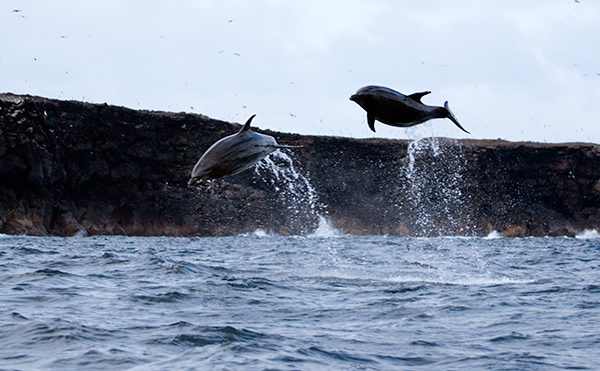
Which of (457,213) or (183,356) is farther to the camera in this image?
(457,213)

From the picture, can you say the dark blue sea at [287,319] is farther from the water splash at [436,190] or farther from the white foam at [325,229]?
the water splash at [436,190]

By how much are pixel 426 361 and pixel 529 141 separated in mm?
63765

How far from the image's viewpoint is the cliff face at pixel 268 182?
47500mm

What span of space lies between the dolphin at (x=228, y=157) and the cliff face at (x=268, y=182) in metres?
40.8

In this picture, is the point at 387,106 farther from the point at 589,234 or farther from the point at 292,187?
the point at 589,234

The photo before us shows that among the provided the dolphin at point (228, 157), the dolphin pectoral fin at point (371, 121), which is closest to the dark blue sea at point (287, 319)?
the dolphin at point (228, 157)

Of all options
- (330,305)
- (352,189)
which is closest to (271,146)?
(330,305)

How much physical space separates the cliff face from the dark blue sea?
32162mm

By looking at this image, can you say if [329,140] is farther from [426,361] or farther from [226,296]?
[426,361]

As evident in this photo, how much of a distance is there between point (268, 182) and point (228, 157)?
5420cm

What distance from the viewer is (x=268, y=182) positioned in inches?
2331

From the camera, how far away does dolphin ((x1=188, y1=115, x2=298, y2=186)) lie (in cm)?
503

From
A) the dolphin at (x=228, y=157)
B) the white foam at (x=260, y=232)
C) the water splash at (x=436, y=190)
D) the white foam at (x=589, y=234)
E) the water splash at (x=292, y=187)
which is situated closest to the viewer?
the dolphin at (x=228, y=157)

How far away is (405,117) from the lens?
4.27 m
